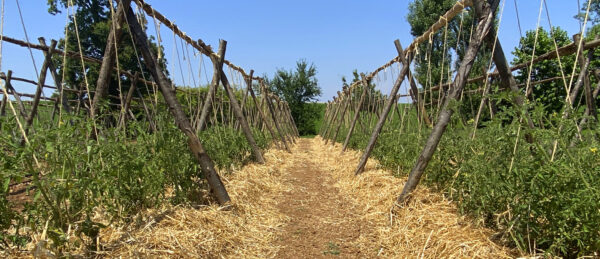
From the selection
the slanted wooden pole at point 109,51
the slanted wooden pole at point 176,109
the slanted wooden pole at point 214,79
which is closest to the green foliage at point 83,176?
the slanted wooden pole at point 176,109

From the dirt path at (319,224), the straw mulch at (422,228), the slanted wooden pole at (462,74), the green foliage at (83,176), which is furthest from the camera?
the dirt path at (319,224)

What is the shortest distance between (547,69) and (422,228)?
6568mm

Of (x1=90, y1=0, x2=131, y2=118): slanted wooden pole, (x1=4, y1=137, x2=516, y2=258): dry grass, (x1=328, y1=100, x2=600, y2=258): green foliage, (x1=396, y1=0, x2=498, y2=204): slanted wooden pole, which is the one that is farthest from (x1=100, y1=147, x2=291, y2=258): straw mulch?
(x1=328, y1=100, x2=600, y2=258): green foliage

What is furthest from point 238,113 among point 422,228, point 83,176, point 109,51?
point 83,176

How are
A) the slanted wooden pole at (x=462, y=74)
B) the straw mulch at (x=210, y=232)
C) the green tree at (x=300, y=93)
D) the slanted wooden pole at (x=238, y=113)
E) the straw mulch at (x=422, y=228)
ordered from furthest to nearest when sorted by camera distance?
the green tree at (x=300, y=93) → the slanted wooden pole at (x=238, y=113) → the slanted wooden pole at (x=462, y=74) → the straw mulch at (x=422, y=228) → the straw mulch at (x=210, y=232)

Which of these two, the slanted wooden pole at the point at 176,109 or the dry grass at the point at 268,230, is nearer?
the dry grass at the point at 268,230

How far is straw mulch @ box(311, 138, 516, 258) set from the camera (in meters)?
2.51

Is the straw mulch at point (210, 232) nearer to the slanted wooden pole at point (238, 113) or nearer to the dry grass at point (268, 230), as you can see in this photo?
the dry grass at point (268, 230)

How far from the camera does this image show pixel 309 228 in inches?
156

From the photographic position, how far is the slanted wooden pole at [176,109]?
3.22m

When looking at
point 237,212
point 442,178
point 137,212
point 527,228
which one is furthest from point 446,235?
point 137,212

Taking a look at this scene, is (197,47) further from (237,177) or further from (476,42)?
(476,42)

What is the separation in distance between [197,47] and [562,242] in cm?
549

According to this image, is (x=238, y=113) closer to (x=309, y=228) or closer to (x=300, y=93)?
(x=309, y=228)
